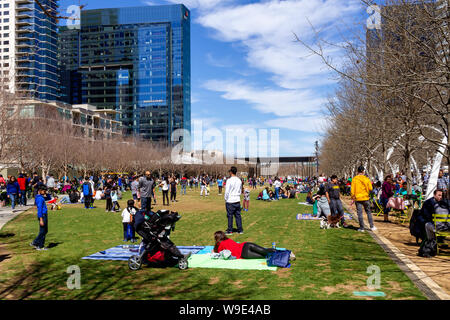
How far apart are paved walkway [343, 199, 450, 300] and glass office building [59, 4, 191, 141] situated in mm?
130598

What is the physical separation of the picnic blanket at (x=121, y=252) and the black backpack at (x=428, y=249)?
5.19 metres

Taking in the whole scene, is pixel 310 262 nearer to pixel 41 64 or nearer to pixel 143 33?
pixel 41 64

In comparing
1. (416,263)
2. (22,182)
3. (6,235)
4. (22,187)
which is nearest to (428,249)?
(416,263)

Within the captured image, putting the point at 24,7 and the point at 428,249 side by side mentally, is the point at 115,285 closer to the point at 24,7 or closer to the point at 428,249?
the point at 428,249

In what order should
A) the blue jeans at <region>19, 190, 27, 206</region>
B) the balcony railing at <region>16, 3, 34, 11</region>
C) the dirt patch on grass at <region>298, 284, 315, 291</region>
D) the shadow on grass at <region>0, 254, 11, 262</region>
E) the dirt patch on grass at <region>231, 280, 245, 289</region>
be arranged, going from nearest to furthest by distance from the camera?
1. the dirt patch on grass at <region>298, 284, 315, 291</region>
2. the dirt patch on grass at <region>231, 280, 245, 289</region>
3. the shadow on grass at <region>0, 254, 11, 262</region>
4. the blue jeans at <region>19, 190, 27, 206</region>
5. the balcony railing at <region>16, 3, 34, 11</region>

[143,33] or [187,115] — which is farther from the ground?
[143,33]

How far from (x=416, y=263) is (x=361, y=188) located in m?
4.94

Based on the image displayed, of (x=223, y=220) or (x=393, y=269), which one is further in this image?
(x=223, y=220)

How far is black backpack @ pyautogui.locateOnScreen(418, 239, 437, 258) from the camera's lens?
29.3 feet

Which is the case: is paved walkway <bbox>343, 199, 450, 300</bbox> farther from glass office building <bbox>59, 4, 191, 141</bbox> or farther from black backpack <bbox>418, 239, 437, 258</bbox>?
glass office building <bbox>59, 4, 191, 141</bbox>

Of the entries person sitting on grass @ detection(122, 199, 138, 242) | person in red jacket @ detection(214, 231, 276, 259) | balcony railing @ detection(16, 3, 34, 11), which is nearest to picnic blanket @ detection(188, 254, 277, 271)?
person in red jacket @ detection(214, 231, 276, 259)
